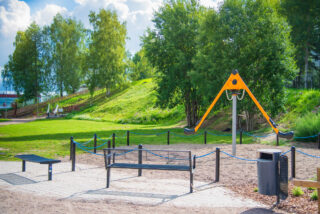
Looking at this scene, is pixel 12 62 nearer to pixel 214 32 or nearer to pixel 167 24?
pixel 167 24

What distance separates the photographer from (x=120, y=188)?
6.70 metres

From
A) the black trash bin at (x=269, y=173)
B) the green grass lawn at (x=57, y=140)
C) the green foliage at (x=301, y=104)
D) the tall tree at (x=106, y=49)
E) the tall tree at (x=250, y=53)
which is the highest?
the tall tree at (x=106, y=49)

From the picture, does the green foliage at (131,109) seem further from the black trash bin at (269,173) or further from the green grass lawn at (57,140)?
the black trash bin at (269,173)

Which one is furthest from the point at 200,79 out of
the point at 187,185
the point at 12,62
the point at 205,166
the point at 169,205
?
the point at 12,62

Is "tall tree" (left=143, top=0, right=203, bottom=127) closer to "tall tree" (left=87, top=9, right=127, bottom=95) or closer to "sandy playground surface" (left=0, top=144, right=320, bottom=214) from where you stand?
"sandy playground surface" (left=0, top=144, right=320, bottom=214)

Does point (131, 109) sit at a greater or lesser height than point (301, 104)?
lesser

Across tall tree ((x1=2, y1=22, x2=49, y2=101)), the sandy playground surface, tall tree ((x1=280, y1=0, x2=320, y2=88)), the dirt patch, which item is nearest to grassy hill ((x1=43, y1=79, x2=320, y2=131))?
tall tree ((x1=2, y1=22, x2=49, y2=101))

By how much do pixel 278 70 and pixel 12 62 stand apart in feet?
175

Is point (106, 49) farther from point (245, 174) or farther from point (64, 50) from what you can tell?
point (245, 174)

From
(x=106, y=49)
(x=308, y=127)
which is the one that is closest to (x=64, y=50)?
(x=106, y=49)

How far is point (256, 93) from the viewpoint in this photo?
805 inches

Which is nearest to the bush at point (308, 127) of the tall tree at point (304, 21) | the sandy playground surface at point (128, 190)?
the sandy playground surface at point (128, 190)

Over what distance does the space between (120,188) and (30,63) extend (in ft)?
165

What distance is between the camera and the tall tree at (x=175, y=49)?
82.1 ft
